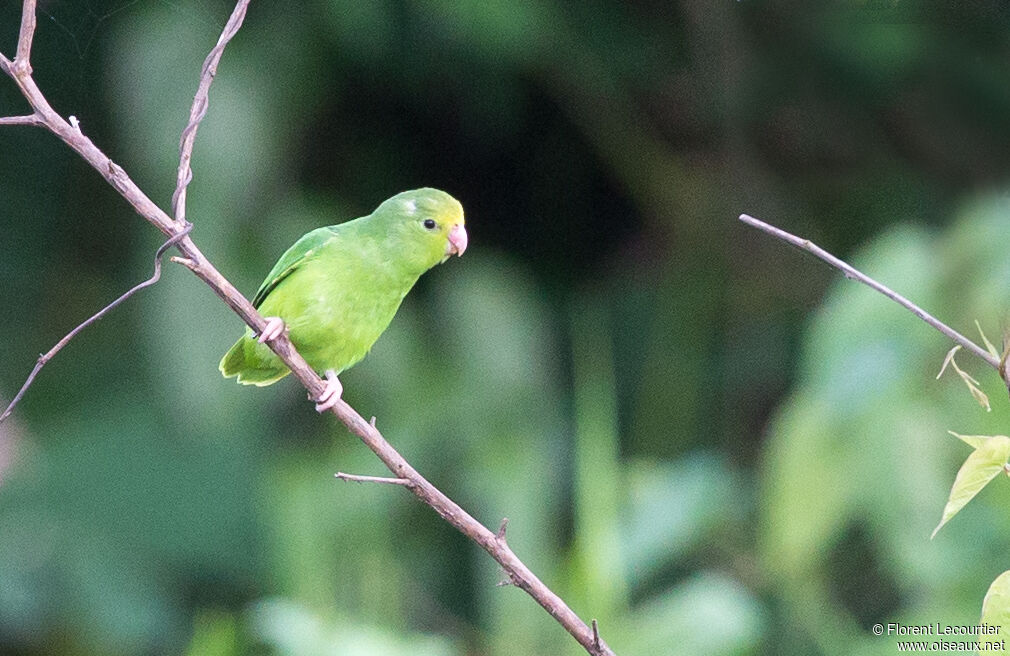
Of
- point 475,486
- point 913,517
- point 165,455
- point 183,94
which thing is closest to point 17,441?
point 165,455

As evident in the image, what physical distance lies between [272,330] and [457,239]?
248mm

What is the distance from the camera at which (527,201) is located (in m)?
3.99

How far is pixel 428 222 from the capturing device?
58.3 inches

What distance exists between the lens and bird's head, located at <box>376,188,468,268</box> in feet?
4.71

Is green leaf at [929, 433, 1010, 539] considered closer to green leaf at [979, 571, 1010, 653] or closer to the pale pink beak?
green leaf at [979, 571, 1010, 653]

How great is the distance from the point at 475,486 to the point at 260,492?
706 millimetres

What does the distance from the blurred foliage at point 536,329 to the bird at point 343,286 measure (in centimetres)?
90

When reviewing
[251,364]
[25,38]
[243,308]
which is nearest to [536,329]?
[251,364]

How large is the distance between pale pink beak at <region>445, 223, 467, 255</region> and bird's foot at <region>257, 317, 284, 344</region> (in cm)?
24

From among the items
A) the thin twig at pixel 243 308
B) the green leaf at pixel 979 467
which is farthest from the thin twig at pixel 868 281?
the thin twig at pixel 243 308

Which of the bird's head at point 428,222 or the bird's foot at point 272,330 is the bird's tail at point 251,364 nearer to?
the bird's foot at point 272,330

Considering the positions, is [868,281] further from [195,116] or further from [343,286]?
[343,286]

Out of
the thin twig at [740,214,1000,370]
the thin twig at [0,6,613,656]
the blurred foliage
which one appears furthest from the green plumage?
the blurred foliage

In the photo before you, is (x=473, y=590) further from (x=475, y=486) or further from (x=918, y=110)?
(x=918, y=110)
